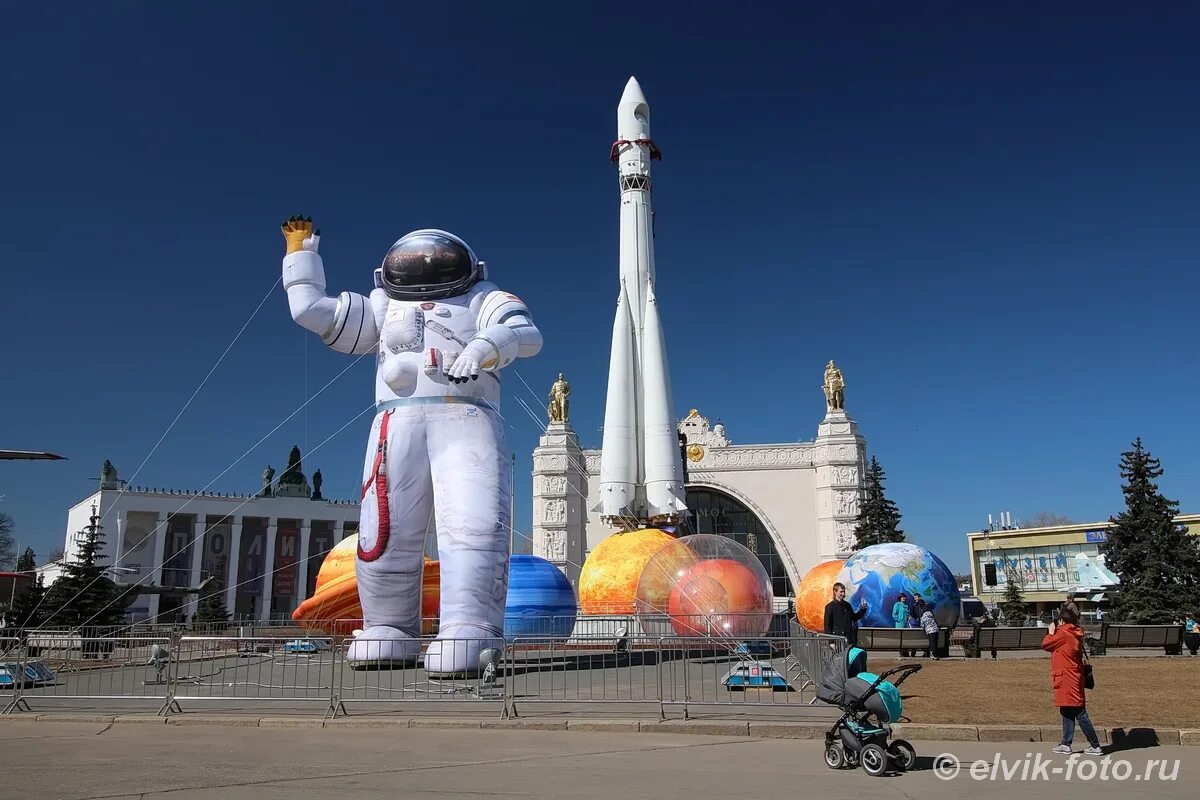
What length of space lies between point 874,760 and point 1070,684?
190cm

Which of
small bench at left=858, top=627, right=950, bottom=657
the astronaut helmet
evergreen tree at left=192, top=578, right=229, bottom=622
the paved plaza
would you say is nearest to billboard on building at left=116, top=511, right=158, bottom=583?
evergreen tree at left=192, top=578, right=229, bottom=622

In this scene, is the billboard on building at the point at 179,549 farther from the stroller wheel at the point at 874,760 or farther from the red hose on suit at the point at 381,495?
the stroller wheel at the point at 874,760

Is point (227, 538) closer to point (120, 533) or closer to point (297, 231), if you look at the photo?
point (120, 533)

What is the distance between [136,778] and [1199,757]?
815 cm

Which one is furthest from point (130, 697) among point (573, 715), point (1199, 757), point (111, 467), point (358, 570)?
point (111, 467)

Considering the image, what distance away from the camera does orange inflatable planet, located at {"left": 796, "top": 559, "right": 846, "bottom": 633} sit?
2050 centimetres

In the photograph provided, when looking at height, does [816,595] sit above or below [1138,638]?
above

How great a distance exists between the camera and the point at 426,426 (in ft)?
42.9

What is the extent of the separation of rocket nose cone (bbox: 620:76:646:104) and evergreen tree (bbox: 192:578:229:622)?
25.9 m

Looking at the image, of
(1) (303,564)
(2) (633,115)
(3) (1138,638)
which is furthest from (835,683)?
(1) (303,564)

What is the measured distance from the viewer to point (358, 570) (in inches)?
517

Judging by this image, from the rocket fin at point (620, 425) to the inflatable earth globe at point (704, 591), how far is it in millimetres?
11385

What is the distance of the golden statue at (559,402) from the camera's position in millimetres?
49719

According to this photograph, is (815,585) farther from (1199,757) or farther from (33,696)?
(33,696)
